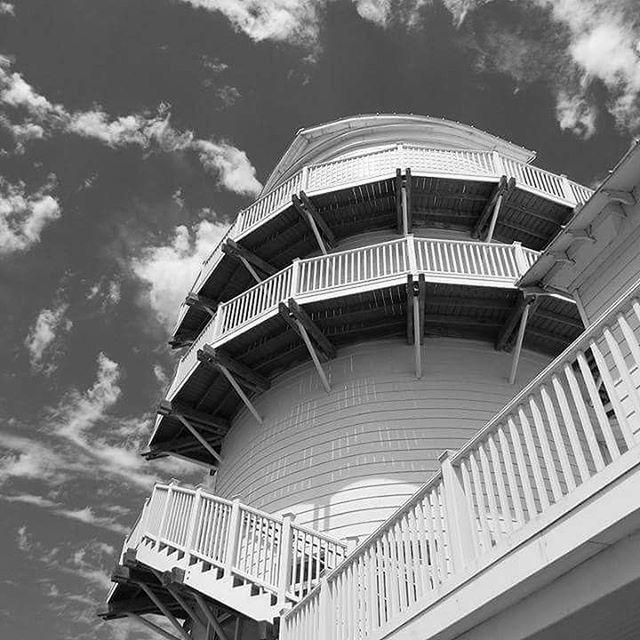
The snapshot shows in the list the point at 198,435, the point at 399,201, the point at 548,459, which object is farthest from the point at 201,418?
the point at 548,459

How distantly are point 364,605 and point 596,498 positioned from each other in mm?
3331

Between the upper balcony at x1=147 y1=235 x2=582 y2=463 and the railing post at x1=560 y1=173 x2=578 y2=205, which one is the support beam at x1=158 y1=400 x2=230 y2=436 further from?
the railing post at x1=560 y1=173 x2=578 y2=205

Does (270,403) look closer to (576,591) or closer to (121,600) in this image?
(121,600)

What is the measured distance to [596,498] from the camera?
3465mm

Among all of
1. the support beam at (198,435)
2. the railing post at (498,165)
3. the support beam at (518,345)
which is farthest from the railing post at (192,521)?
the railing post at (498,165)

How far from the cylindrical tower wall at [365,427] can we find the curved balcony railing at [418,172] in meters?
4.67

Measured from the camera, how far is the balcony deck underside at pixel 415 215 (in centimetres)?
1634

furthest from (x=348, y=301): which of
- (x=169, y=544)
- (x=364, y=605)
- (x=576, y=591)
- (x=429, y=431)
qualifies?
(x=576, y=591)

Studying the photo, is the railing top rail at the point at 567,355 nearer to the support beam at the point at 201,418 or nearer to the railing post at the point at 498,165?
the railing post at the point at 498,165

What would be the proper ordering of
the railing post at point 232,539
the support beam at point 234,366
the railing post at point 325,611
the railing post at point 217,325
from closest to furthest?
the railing post at point 325,611 < the railing post at point 232,539 < the support beam at point 234,366 < the railing post at point 217,325

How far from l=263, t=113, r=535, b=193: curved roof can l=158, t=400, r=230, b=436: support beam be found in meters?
9.97

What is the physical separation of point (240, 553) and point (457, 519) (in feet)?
19.6

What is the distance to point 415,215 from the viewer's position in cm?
1694

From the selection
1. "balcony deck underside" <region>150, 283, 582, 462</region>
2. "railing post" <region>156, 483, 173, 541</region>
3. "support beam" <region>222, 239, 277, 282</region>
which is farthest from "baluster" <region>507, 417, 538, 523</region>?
"support beam" <region>222, 239, 277, 282</region>
